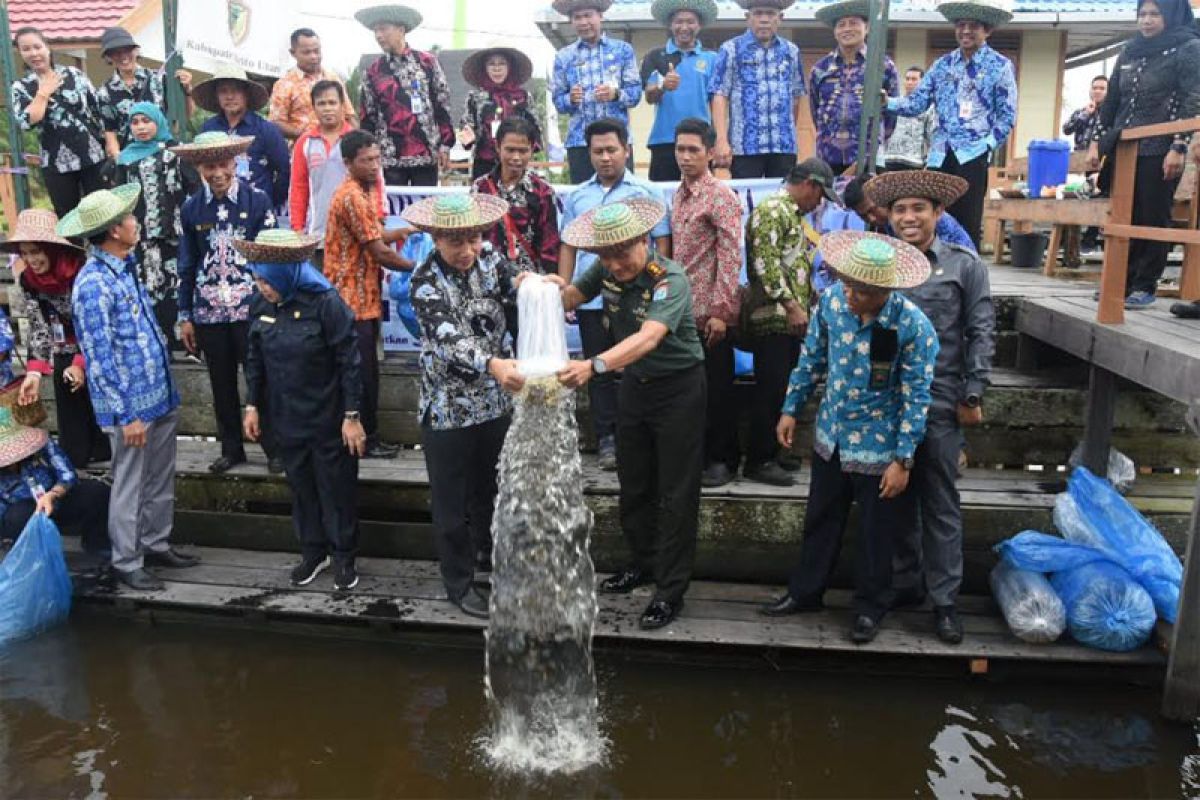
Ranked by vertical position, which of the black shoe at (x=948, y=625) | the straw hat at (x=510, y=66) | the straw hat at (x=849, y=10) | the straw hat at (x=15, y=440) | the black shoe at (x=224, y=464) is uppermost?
the straw hat at (x=849, y=10)

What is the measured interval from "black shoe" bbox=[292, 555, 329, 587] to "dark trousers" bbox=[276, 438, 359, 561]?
0.9 inches

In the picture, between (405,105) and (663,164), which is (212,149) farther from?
(663,164)

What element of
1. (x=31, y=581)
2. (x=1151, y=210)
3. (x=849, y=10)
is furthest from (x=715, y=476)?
(x=31, y=581)

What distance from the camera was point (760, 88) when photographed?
6352 mm

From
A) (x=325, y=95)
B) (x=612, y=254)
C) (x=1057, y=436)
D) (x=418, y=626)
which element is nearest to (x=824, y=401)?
(x=612, y=254)

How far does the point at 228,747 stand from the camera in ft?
13.1

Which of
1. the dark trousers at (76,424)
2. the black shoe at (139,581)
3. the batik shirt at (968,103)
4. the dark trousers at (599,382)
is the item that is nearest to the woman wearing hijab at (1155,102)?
the batik shirt at (968,103)

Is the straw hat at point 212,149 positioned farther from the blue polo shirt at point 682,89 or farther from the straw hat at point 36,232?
the blue polo shirt at point 682,89

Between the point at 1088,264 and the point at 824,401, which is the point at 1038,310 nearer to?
the point at 824,401

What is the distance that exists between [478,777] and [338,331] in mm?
2349

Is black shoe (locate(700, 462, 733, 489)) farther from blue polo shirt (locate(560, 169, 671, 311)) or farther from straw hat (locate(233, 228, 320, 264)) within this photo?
straw hat (locate(233, 228, 320, 264))

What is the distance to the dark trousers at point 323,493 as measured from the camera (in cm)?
485

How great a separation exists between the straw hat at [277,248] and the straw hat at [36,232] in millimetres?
1502

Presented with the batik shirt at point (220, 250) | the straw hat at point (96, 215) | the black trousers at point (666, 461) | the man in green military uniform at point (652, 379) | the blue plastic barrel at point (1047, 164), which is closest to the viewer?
the man in green military uniform at point (652, 379)
